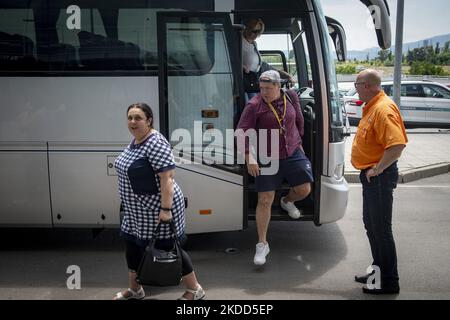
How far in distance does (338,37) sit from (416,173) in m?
4.32

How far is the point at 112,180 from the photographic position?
19.3 ft

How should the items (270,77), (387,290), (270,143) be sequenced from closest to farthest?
(387,290), (270,77), (270,143)

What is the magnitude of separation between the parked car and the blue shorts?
12.4 meters

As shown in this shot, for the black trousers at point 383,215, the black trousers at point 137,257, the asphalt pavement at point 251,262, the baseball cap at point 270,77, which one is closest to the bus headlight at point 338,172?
the asphalt pavement at point 251,262

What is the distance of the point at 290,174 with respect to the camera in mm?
5609

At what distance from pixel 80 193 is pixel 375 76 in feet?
10.7

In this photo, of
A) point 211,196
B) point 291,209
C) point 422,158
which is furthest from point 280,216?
point 422,158

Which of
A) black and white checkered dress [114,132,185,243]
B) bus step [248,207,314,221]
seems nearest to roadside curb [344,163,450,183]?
bus step [248,207,314,221]

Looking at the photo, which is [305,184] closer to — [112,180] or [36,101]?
[112,180]

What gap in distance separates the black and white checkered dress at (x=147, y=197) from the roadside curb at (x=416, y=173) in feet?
20.5

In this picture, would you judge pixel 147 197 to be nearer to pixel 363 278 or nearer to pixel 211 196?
pixel 211 196

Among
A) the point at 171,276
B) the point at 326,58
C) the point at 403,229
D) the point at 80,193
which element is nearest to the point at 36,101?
the point at 80,193

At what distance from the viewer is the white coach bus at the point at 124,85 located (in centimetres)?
572

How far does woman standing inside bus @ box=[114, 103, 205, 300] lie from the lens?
428 centimetres
